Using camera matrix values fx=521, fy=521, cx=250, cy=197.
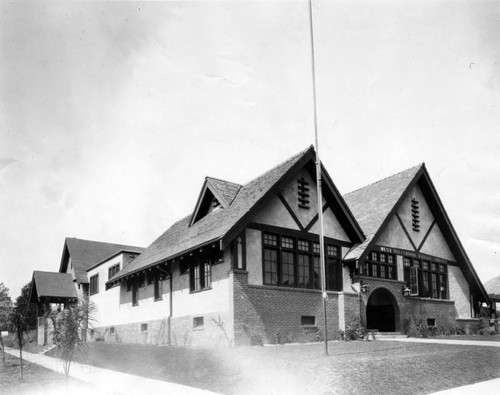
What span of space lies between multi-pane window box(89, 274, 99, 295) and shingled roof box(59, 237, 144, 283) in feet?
5.90

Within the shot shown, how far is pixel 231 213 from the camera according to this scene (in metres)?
21.7

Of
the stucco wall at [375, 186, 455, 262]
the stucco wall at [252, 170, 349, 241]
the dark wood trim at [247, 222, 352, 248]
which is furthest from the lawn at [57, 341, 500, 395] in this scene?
the stucco wall at [375, 186, 455, 262]

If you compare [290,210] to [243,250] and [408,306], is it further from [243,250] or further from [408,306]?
[408,306]

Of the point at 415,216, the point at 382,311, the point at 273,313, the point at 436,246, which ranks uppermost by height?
the point at 415,216

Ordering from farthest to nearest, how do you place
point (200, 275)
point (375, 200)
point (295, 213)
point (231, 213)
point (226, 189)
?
point (375, 200), point (226, 189), point (295, 213), point (200, 275), point (231, 213)

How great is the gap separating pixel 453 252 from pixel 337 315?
37.7 ft

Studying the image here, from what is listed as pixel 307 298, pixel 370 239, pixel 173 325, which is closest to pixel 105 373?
pixel 173 325

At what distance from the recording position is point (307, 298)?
2181 centimetres

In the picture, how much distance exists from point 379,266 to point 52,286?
26.9 metres

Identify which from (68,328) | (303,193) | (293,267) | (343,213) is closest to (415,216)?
(343,213)

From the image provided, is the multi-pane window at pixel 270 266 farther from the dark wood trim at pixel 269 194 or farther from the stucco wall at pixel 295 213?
the dark wood trim at pixel 269 194

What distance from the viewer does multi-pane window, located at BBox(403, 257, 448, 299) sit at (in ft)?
89.4

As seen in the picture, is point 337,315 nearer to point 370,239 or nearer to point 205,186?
point 370,239

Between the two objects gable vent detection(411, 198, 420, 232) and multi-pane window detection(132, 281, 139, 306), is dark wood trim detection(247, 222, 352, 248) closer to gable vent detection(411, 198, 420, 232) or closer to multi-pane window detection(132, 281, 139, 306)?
gable vent detection(411, 198, 420, 232)
